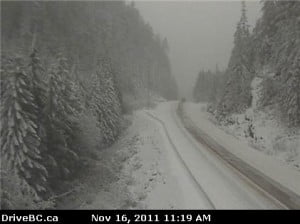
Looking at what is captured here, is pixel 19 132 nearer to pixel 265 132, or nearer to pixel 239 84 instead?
pixel 265 132

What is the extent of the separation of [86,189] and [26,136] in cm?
681

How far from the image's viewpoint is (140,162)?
27.7 meters

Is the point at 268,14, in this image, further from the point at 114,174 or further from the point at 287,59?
the point at 114,174

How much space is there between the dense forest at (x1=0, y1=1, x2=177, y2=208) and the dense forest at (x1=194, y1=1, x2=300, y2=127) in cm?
1565

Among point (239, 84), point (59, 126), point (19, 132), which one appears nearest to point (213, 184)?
point (19, 132)

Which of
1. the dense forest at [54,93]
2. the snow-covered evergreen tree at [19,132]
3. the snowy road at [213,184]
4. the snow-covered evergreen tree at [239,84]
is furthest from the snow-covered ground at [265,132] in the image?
the snow-covered evergreen tree at [19,132]

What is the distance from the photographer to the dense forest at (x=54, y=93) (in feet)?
73.4

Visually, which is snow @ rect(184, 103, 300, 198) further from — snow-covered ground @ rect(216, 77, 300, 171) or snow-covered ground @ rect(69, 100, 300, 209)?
snow-covered ground @ rect(216, 77, 300, 171)

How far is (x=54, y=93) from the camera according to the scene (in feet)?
87.6

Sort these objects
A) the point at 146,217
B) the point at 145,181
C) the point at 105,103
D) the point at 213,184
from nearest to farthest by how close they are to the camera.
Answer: the point at 146,217 → the point at 213,184 → the point at 145,181 → the point at 105,103

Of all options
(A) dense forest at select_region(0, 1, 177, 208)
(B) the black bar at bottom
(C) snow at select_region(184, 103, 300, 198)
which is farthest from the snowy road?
(A) dense forest at select_region(0, 1, 177, 208)

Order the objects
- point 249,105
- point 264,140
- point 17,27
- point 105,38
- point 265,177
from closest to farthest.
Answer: point 265,177 → point 264,140 → point 249,105 → point 17,27 → point 105,38

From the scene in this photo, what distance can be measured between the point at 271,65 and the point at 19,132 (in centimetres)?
2487

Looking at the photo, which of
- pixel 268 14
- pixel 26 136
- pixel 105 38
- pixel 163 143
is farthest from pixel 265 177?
pixel 105 38
